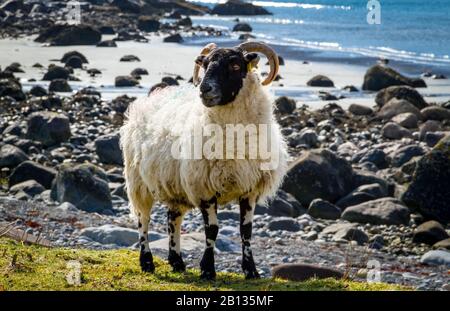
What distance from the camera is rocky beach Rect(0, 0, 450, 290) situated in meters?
16.7

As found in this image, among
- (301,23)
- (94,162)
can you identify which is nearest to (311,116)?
(94,162)

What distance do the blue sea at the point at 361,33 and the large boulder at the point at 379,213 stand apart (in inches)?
Answer: 1150

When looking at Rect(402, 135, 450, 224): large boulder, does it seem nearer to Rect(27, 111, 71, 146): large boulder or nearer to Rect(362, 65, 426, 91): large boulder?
Rect(27, 111, 71, 146): large boulder

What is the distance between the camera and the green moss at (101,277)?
9945 mm

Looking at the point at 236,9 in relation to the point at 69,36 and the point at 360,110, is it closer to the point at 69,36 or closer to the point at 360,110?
the point at 69,36

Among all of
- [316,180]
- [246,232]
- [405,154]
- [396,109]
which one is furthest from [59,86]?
[246,232]

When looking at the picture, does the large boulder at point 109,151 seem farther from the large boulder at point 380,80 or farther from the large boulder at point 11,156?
the large boulder at point 380,80

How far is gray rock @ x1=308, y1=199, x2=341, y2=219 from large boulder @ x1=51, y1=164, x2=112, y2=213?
5192mm

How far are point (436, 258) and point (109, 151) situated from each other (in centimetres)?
1247

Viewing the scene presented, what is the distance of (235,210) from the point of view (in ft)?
70.0

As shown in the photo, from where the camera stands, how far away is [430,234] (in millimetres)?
19281

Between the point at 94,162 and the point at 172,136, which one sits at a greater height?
the point at 172,136

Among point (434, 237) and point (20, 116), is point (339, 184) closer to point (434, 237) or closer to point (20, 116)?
point (434, 237)

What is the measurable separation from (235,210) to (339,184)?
3399 millimetres
